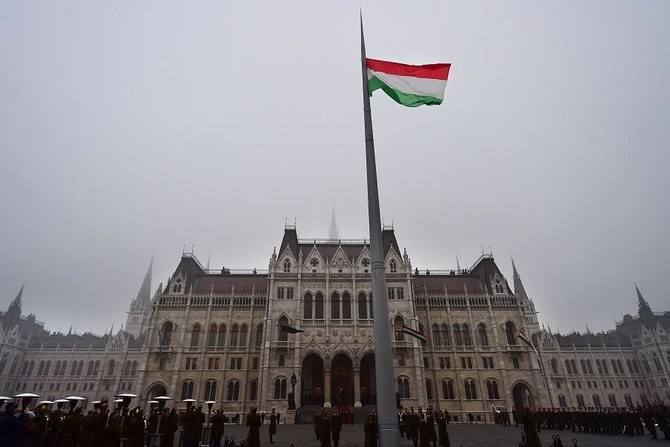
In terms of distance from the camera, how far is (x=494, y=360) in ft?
152

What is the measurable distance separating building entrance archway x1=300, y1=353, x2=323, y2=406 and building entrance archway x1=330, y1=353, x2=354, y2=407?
153cm

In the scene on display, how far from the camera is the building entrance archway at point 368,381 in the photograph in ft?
134

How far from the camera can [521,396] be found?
4816cm

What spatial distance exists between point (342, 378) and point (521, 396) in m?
25.5

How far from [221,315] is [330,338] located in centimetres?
1605

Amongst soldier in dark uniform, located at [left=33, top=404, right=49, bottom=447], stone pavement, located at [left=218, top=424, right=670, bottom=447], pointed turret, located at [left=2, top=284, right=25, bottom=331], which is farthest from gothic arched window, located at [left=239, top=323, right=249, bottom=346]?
pointed turret, located at [left=2, top=284, right=25, bottom=331]

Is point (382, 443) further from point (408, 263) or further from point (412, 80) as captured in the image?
point (408, 263)

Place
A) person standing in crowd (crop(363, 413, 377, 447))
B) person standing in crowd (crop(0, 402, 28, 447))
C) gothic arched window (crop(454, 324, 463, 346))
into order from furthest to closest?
gothic arched window (crop(454, 324, 463, 346)) < person standing in crowd (crop(363, 413, 377, 447)) < person standing in crowd (crop(0, 402, 28, 447))

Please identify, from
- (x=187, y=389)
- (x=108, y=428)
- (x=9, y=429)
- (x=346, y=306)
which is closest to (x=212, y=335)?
(x=187, y=389)

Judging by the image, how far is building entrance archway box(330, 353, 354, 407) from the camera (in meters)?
41.0

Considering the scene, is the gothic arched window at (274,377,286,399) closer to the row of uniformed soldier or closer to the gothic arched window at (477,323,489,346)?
the row of uniformed soldier

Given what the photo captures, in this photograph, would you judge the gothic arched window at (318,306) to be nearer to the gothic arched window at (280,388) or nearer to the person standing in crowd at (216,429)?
the gothic arched window at (280,388)

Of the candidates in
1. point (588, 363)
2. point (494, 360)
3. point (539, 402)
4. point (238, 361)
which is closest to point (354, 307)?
point (238, 361)

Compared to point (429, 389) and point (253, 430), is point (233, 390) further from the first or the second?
point (253, 430)
